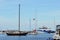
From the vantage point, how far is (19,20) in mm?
148250

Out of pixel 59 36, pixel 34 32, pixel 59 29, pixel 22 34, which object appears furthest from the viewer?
pixel 34 32

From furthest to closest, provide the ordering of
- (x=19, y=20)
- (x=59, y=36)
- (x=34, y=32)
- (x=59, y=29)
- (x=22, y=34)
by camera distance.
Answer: (x=34, y=32)
(x=22, y=34)
(x=19, y=20)
(x=59, y=29)
(x=59, y=36)

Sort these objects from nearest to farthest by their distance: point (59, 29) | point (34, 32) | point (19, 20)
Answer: point (59, 29)
point (19, 20)
point (34, 32)

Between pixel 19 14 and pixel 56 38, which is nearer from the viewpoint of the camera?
pixel 56 38

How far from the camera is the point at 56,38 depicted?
3290 inches

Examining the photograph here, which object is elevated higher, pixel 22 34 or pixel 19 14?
pixel 19 14

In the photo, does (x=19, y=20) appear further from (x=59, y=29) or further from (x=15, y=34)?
(x=59, y=29)

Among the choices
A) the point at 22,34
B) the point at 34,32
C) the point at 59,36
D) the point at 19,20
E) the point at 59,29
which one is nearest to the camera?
the point at 59,36

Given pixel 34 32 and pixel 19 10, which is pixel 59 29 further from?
pixel 34 32

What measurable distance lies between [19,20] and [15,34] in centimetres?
2272

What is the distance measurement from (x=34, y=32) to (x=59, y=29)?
334 feet

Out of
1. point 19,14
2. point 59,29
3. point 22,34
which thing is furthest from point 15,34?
point 59,29

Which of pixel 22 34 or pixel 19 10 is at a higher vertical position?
pixel 19 10

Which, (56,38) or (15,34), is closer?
(56,38)
